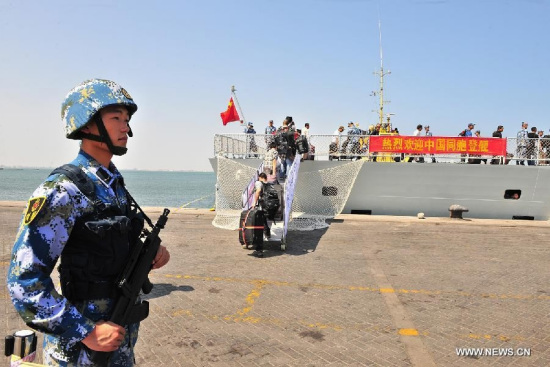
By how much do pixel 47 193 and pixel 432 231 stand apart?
40.2 ft

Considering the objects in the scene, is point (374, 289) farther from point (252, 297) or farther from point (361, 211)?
point (361, 211)

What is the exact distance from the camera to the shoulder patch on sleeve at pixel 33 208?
157 cm

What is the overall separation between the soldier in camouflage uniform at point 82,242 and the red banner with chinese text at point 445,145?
14.4 metres

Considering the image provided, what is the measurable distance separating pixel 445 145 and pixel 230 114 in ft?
32.8

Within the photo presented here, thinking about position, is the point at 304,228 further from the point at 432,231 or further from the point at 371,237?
the point at 432,231

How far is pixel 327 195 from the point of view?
15.0 m

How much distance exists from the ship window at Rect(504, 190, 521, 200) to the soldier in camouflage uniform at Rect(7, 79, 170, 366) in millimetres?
17423

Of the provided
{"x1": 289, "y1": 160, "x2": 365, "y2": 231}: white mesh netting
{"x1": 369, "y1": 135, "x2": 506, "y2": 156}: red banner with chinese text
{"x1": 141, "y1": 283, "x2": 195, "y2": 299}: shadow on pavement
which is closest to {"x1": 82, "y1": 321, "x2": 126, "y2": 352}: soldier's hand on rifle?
{"x1": 141, "y1": 283, "x2": 195, "y2": 299}: shadow on pavement

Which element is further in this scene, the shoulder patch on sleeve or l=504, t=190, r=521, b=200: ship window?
l=504, t=190, r=521, b=200: ship window

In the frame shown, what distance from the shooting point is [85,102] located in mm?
1817

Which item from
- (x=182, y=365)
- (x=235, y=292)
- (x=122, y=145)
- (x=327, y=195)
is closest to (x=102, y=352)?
(x=122, y=145)

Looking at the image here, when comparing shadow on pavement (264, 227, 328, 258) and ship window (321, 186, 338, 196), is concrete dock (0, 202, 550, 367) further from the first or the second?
ship window (321, 186, 338, 196)

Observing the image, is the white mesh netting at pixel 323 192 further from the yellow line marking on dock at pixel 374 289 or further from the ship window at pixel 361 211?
the yellow line marking on dock at pixel 374 289

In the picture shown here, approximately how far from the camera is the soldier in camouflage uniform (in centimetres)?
155
